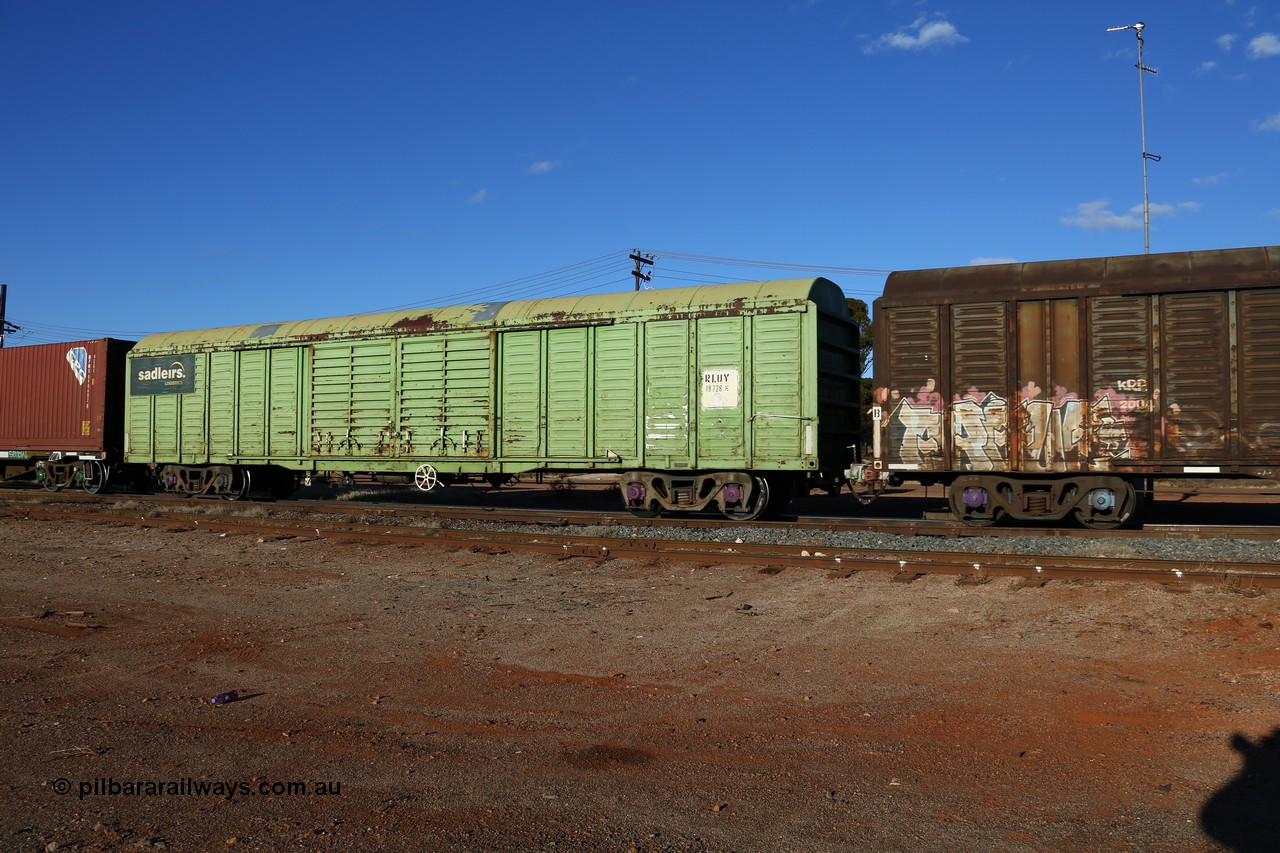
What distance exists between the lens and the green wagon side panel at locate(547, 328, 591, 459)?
13891 millimetres

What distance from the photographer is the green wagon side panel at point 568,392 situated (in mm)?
13891

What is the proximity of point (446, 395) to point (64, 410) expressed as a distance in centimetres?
1082

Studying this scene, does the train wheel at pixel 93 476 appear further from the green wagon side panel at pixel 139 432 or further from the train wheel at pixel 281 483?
the train wheel at pixel 281 483

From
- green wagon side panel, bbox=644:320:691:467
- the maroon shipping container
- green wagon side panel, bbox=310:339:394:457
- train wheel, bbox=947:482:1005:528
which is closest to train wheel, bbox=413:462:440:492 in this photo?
green wagon side panel, bbox=310:339:394:457

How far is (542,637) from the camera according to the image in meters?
6.74

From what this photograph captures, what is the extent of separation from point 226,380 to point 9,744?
46.3 feet

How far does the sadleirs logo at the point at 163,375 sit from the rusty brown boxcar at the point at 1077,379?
13678 mm

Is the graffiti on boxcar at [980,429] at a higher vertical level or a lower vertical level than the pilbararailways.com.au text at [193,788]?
higher

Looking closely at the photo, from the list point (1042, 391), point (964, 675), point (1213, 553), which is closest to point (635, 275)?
point (1042, 391)

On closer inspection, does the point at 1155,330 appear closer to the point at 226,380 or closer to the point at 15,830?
the point at 15,830

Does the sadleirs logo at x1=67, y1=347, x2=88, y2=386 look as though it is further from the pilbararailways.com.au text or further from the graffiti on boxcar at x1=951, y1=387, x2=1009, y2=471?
the pilbararailways.com.au text

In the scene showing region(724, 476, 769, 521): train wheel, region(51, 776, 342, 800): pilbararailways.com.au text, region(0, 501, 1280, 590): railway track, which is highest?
region(724, 476, 769, 521): train wheel

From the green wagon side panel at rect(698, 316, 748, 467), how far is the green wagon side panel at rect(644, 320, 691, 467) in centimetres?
24

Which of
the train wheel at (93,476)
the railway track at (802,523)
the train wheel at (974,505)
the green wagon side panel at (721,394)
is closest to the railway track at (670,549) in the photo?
the railway track at (802,523)
